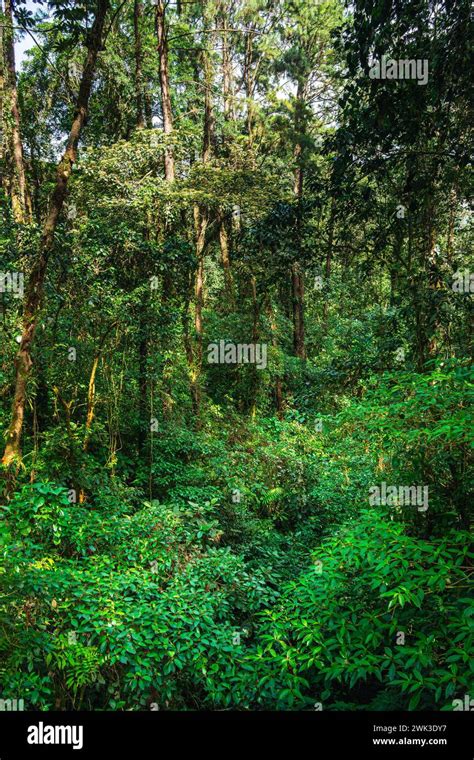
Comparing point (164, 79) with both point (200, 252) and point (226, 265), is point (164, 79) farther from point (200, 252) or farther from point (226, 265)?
point (226, 265)

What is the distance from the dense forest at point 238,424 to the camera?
151 inches

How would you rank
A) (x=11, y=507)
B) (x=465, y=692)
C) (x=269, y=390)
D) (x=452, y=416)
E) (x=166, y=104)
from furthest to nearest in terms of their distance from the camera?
(x=269, y=390) → (x=166, y=104) → (x=11, y=507) → (x=452, y=416) → (x=465, y=692)

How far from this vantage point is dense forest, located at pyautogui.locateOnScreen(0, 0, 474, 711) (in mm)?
3836

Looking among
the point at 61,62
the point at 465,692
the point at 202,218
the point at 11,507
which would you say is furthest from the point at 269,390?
the point at 61,62

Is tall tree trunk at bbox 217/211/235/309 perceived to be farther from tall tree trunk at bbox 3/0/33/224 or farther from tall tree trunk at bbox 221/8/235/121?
tall tree trunk at bbox 3/0/33/224

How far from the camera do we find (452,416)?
4023mm

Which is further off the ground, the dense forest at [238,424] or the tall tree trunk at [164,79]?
the tall tree trunk at [164,79]

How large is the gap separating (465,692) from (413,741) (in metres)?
0.46

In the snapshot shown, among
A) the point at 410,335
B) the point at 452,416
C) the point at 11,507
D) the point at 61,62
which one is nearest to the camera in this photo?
the point at 452,416

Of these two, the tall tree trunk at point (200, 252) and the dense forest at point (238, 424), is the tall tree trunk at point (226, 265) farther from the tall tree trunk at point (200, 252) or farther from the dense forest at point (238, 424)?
the tall tree trunk at point (200, 252)

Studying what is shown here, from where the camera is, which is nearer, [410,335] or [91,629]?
[91,629]

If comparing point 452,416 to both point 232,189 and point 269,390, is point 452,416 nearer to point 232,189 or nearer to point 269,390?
point 232,189

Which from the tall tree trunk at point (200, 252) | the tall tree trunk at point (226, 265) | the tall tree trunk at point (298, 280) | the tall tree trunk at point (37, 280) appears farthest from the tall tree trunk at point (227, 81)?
the tall tree trunk at point (37, 280)

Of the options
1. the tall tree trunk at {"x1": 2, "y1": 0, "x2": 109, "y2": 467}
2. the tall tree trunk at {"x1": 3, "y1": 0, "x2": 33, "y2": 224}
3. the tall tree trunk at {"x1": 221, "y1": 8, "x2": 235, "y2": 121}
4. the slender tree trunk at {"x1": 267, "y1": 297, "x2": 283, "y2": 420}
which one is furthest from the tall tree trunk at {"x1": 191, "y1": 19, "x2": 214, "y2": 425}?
the tall tree trunk at {"x1": 2, "y1": 0, "x2": 109, "y2": 467}
